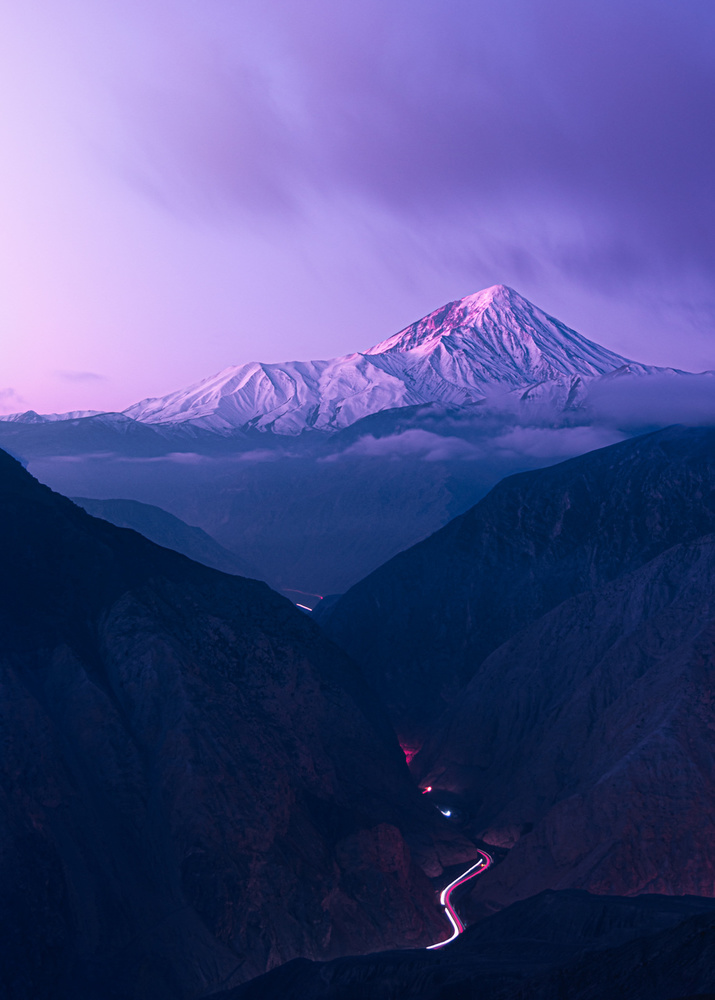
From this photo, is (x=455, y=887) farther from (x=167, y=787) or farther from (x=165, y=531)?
(x=165, y=531)

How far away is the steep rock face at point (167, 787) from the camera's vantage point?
43.6 meters

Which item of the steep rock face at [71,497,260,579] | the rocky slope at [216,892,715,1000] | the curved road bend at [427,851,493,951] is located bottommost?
the curved road bend at [427,851,493,951]

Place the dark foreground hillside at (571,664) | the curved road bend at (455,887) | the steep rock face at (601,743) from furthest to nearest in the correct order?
the dark foreground hillside at (571,664) < the steep rock face at (601,743) < the curved road bend at (455,887)

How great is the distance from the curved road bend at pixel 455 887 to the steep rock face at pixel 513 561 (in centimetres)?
3095

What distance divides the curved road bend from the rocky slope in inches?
121

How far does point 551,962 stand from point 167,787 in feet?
76.7

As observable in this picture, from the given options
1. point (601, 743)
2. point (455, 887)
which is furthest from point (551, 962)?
point (601, 743)

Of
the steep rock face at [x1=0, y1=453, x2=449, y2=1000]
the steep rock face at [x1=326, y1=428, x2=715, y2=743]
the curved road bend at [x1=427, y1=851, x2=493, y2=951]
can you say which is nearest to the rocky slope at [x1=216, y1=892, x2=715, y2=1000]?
the curved road bend at [x1=427, y1=851, x2=493, y2=951]

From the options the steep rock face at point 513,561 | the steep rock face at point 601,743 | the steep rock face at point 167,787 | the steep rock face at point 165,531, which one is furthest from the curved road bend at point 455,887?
the steep rock face at point 165,531

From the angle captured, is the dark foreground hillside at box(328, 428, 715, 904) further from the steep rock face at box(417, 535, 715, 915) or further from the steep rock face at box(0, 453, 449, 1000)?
the steep rock face at box(0, 453, 449, 1000)

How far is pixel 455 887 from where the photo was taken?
56156 millimetres

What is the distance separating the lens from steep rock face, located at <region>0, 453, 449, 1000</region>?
43562mm

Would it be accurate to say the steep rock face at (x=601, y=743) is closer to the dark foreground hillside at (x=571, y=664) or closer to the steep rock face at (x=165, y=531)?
the dark foreground hillside at (x=571, y=664)

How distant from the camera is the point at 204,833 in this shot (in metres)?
49.8
